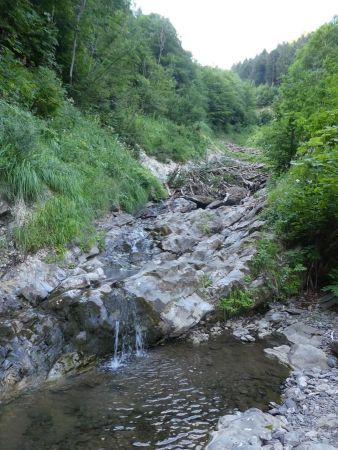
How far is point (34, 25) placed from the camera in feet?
34.1

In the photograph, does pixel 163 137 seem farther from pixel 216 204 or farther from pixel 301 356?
pixel 301 356

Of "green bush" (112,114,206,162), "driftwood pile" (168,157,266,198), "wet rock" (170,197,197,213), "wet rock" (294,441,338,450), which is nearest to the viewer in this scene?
"wet rock" (294,441,338,450)

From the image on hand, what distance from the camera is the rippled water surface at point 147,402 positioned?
3.14 metres

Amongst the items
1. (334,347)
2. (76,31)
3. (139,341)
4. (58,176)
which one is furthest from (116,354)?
(76,31)

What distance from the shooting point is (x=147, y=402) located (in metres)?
3.74

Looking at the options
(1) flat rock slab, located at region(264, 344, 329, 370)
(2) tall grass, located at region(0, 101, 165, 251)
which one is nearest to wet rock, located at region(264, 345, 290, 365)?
(1) flat rock slab, located at region(264, 344, 329, 370)

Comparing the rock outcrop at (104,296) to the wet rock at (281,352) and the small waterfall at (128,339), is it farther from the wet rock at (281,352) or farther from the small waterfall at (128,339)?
the wet rock at (281,352)

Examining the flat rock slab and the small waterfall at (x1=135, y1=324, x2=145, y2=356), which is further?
the small waterfall at (x1=135, y1=324, x2=145, y2=356)

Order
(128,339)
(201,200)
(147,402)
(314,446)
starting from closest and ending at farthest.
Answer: (314,446), (147,402), (128,339), (201,200)

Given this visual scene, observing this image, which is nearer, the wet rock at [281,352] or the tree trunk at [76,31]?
the wet rock at [281,352]

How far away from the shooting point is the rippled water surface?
3.14 meters

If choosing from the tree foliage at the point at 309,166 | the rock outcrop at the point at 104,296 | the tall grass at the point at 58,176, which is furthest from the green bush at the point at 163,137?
the rock outcrop at the point at 104,296

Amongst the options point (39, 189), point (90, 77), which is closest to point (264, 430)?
point (39, 189)

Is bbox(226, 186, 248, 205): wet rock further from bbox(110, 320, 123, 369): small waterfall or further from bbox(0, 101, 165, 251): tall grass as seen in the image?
bbox(110, 320, 123, 369): small waterfall
